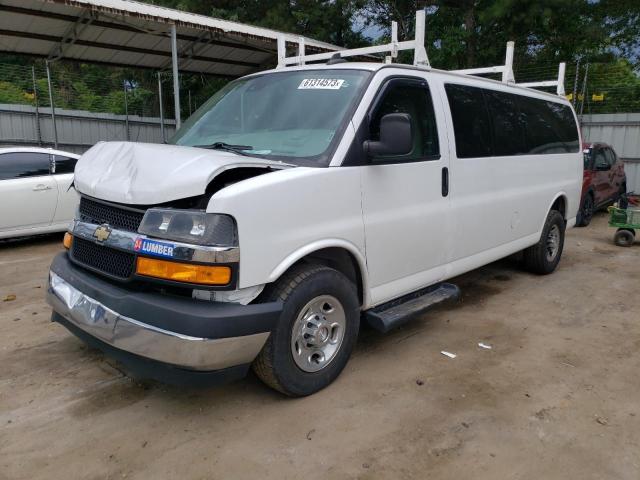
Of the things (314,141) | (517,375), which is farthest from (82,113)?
(517,375)

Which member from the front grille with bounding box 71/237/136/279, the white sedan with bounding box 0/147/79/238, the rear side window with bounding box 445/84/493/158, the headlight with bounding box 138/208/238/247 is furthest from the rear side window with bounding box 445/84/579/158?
the white sedan with bounding box 0/147/79/238

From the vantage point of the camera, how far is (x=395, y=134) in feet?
10.8

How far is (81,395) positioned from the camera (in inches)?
133

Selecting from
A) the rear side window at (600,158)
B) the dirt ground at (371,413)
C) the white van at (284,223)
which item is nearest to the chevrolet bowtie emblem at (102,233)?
the white van at (284,223)

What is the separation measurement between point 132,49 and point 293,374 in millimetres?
10190

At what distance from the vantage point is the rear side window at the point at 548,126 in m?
5.55

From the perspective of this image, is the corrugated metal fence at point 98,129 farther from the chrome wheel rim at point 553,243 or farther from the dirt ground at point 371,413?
the dirt ground at point 371,413

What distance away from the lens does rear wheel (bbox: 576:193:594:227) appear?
10538 mm

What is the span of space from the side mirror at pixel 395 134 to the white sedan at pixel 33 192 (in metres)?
5.36

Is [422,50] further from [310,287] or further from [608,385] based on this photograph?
[608,385]

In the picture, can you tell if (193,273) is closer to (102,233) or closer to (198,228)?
(198,228)

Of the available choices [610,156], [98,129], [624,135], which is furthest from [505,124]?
[98,129]

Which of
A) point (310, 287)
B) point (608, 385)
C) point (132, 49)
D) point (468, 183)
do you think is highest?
point (132, 49)

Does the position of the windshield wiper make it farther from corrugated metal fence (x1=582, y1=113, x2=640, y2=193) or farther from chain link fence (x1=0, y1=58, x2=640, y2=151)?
corrugated metal fence (x1=582, y1=113, x2=640, y2=193)
